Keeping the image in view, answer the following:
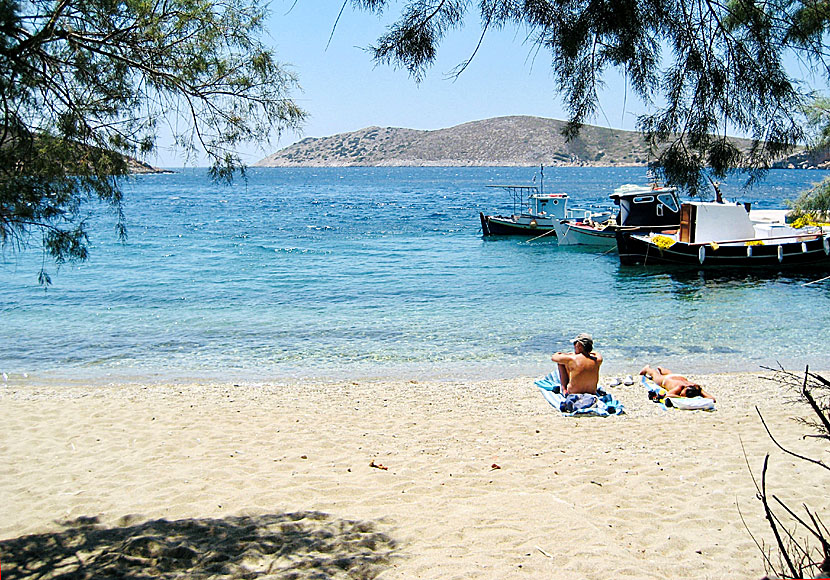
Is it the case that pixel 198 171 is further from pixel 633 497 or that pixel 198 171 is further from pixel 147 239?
pixel 147 239

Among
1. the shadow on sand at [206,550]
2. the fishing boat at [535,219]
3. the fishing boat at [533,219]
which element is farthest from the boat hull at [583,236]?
the shadow on sand at [206,550]

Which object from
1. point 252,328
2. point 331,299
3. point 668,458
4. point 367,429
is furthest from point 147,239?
point 668,458

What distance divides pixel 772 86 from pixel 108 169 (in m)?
4.48

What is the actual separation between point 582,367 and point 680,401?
4.39 feet

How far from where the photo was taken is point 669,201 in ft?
92.3

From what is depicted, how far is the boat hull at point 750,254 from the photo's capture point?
23.0m

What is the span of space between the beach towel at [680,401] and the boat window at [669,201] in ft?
67.2

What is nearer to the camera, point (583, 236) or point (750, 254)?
point (750, 254)

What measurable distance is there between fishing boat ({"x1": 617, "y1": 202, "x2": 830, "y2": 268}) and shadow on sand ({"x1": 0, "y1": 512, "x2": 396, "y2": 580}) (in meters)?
21.7

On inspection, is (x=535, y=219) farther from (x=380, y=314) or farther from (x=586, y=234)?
(x=380, y=314)

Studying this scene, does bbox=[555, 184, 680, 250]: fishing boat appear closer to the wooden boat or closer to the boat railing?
the wooden boat

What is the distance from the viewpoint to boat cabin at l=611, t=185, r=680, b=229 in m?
28.1

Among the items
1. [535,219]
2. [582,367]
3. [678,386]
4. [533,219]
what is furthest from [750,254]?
[582,367]

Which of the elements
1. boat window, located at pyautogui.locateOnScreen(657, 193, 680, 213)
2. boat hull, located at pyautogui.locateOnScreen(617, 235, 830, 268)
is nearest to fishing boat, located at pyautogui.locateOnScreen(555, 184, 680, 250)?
boat window, located at pyautogui.locateOnScreen(657, 193, 680, 213)
